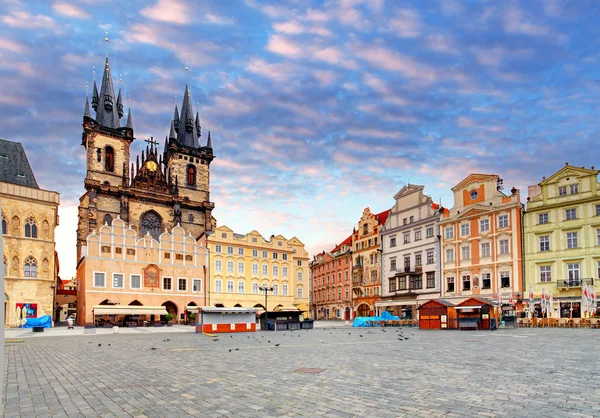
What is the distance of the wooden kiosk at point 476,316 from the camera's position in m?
32.0

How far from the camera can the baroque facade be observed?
72925 millimetres

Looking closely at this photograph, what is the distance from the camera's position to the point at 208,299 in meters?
62.4

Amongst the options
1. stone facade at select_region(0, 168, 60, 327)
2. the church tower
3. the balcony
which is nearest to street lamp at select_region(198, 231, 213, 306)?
stone facade at select_region(0, 168, 60, 327)

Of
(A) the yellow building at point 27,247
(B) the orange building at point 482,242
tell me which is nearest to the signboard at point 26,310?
(A) the yellow building at point 27,247

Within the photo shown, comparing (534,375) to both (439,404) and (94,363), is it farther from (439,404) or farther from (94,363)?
(94,363)

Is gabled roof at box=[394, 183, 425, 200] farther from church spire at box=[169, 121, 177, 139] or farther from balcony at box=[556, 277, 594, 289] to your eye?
church spire at box=[169, 121, 177, 139]

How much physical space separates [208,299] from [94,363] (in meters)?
49.2

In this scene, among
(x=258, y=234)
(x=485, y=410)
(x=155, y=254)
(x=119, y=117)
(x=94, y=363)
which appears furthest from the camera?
(x=119, y=117)

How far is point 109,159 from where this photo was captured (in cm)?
7694

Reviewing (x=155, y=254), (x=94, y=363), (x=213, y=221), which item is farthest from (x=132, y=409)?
(x=213, y=221)

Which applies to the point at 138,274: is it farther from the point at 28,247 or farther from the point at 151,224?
the point at 151,224

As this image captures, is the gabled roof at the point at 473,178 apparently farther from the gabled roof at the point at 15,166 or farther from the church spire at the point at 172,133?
the church spire at the point at 172,133

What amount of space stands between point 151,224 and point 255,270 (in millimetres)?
20488

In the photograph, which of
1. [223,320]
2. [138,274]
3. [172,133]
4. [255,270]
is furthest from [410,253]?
[172,133]
